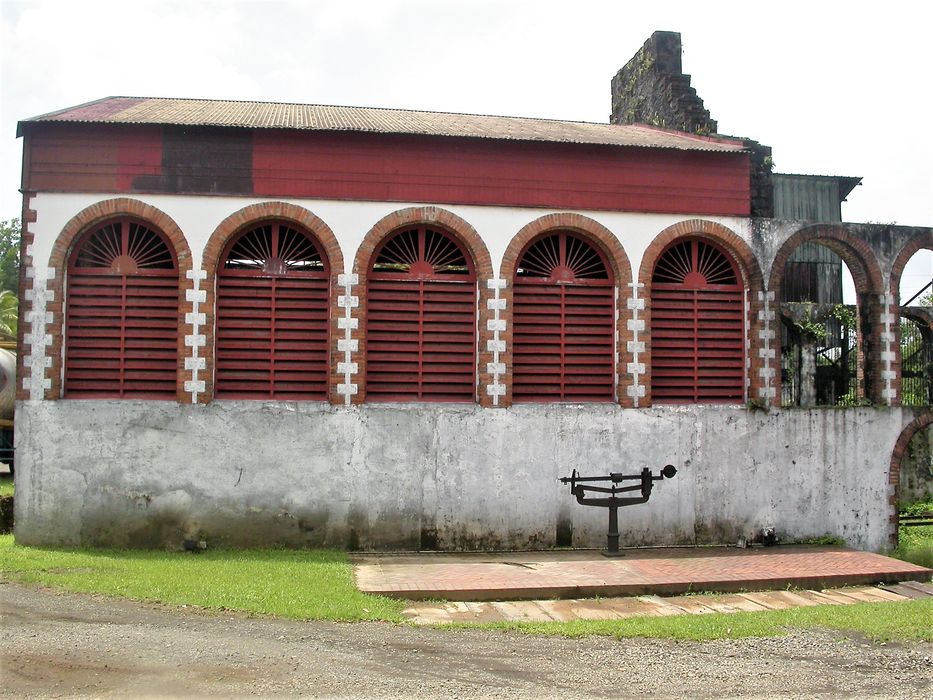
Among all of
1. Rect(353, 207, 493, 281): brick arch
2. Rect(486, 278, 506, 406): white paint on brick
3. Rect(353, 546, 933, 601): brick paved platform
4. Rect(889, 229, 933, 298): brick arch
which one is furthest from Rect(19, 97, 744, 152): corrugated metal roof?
Rect(353, 546, 933, 601): brick paved platform

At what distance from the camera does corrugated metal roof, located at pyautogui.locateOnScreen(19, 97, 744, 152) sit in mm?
12852

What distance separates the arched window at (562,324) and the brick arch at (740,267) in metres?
0.69

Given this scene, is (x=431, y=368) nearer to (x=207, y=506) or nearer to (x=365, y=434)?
(x=365, y=434)

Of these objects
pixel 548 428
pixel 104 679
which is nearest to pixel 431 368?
pixel 548 428

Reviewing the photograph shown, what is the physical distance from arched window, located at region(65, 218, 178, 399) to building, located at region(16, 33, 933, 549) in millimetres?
34

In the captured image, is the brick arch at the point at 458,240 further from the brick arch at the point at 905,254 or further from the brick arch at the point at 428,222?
the brick arch at the point at 905,254

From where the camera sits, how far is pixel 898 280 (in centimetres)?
1441

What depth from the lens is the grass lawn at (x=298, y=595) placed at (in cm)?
856

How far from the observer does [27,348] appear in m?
12.2

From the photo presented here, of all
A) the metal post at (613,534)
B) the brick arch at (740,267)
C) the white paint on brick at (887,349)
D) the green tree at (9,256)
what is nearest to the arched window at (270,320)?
the metal post at (613,534)

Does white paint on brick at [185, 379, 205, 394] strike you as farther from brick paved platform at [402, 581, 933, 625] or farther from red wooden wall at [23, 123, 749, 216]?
brick paved platform at [402, 581, 933, 625]

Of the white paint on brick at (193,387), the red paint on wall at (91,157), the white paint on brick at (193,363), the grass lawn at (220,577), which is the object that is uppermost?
the red paint on wall at (91,157)

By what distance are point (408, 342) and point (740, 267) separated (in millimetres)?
5757

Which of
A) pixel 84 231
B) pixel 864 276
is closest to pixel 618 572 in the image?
pixel 864 276
